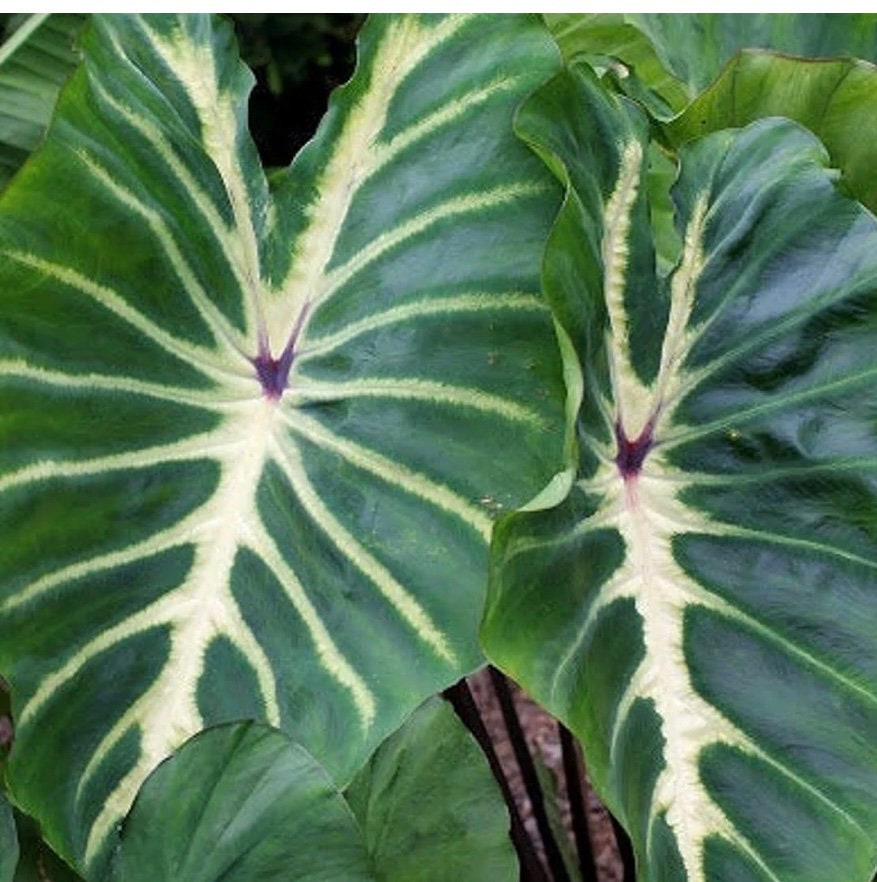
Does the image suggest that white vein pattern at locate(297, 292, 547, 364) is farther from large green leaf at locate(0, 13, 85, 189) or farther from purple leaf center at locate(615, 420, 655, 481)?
large green leaf at locate(0, 13, 85, 189)

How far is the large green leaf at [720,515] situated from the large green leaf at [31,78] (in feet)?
1.66

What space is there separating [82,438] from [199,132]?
0.17 metres

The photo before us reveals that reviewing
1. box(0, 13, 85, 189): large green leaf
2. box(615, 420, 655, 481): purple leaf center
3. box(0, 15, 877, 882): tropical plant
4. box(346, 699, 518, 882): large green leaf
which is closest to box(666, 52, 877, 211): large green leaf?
box(0, 15, 877, 882): tropical plant

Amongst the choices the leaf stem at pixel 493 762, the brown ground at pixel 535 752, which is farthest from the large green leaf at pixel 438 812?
the brown ground at pixel 535 752

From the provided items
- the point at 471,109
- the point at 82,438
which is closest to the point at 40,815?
the point at 82,438

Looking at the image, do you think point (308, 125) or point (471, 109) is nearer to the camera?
point (471, 109)

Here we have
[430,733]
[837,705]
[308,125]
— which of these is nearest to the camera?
[837,705]

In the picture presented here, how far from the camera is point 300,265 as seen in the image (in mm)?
859

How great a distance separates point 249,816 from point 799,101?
0.48m

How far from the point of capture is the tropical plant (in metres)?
0.76

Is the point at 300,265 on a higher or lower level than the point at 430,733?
higher

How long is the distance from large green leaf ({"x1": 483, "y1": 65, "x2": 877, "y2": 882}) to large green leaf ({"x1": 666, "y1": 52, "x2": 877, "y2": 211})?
88 mm

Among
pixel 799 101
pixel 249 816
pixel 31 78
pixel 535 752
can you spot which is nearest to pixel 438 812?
pixel 249 816
